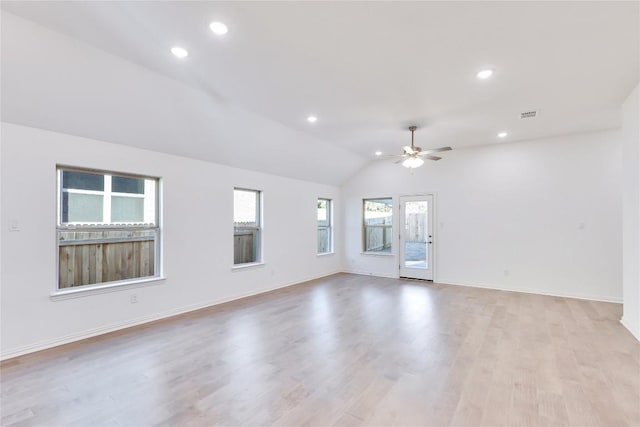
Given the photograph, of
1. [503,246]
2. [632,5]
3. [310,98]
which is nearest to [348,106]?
[310,98]

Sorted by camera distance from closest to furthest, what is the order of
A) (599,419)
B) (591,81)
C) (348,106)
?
(599,419), (591,81), (348,106)

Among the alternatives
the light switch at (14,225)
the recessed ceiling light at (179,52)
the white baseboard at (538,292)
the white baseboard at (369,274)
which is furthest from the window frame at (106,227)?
the white baseboard at (538,292)

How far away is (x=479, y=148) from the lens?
21.2ft

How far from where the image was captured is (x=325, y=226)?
8.11m

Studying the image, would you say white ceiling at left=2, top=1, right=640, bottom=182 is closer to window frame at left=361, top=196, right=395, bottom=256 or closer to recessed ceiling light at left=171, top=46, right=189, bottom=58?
recessed ceiling light at left=171, top=46, right=189, bottom=58

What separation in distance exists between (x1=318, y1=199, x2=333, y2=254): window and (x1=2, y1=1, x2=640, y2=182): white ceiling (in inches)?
140

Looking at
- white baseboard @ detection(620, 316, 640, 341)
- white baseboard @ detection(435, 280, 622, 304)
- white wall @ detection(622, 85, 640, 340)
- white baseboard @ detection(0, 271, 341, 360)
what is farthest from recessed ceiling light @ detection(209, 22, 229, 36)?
white baseboard @ detection(435, 280, 622, 304)

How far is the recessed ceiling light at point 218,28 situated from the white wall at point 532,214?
5.56 meters

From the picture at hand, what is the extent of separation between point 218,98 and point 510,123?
4462mm

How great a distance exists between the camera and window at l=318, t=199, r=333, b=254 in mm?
7969

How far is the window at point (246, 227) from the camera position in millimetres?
5746

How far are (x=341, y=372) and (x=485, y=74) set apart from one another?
3.35 m

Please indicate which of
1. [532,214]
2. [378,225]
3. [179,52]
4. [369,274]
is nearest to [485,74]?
[179,52]

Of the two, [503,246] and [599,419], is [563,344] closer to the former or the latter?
→ [599,419]
